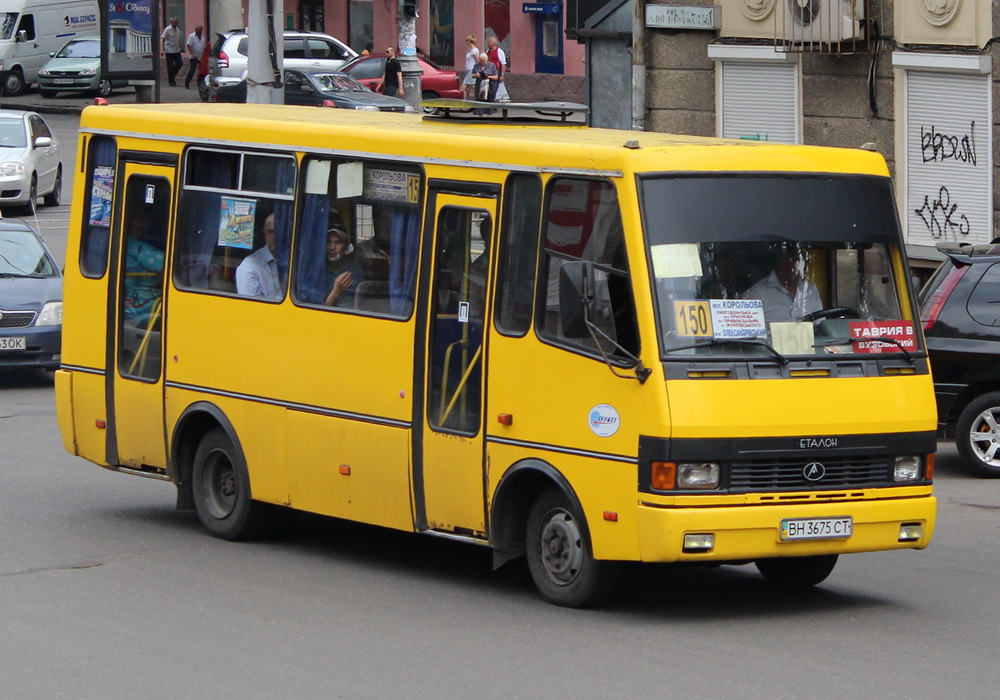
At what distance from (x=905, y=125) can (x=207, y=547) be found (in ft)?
41.5

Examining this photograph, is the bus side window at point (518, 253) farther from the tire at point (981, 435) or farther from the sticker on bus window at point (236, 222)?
the tire at point (981, 435)

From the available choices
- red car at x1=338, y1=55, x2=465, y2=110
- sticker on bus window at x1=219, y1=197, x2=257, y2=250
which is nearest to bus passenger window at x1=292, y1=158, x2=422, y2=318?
sticker on bus window at x1=219, y1=197, x2=257, y2=250

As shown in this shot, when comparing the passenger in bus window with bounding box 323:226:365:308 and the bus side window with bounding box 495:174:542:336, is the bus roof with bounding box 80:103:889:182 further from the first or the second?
the passenger in bus window with bounding box 323:226:365:308

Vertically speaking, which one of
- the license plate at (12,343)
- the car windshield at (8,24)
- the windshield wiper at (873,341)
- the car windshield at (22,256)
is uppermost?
the car windshield at (8,24)

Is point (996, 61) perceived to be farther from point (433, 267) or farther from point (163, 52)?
point (163, 52)

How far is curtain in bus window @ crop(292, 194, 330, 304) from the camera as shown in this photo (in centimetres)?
1073

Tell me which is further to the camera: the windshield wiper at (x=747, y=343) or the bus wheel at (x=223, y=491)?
the bus wheel at (x=223, y=491)

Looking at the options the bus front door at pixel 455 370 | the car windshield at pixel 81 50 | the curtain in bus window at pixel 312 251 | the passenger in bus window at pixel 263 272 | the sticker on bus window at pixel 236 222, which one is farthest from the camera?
the car windshield at pixel 81 50

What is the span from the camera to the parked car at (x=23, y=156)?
30.7m

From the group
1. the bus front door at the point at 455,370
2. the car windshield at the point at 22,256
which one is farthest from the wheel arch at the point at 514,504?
the car windshield at the point at 22,256

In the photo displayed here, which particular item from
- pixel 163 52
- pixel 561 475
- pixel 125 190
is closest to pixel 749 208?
pixel 561 475

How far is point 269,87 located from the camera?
22.9 m

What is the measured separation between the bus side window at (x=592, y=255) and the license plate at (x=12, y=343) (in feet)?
35.6

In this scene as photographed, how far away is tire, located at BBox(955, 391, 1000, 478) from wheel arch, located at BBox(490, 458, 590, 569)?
5991 mm
